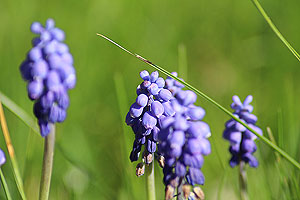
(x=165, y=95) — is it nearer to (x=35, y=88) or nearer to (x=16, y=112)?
(x=35, y=88)

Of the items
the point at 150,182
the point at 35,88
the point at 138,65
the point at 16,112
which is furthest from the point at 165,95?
the point at 138,65

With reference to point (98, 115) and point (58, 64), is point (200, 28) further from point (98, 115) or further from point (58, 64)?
point (58, 64)

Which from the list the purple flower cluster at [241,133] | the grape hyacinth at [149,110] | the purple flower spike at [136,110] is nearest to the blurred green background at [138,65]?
the purple flower cluster at [241,133]

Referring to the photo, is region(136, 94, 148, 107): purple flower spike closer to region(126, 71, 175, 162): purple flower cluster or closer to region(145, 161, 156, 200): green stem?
region(126, 71, 175, 162): purple flower cluster

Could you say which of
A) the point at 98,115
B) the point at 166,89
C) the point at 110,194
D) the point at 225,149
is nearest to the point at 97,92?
the point at 98,115

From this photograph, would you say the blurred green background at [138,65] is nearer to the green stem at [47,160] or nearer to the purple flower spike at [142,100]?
the green stem at [47,160]

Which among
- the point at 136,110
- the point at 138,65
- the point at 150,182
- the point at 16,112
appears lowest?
the point at 150,182
